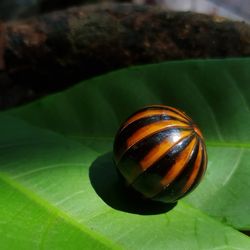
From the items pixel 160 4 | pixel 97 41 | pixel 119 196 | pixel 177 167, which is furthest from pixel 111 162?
pixel 160 4

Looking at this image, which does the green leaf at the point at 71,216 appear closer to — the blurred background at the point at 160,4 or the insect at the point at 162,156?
the insect at the point at 162,156

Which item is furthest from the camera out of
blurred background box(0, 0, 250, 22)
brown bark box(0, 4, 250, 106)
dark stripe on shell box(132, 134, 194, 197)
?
blurred background box(0, 0, 250, 22)

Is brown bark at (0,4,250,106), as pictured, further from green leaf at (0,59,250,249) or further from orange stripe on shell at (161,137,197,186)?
orange stripe on shell at (161,137,197,186)

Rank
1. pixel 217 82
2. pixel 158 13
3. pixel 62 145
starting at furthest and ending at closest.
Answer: pixel 158 13, pixel 217 82, pixel 62 145

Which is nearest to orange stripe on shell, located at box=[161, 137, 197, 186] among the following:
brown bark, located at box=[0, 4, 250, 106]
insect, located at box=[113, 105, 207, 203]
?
insect, located at box=[113, 105, 207, 203]

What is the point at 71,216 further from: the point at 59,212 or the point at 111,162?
the point at 111,162

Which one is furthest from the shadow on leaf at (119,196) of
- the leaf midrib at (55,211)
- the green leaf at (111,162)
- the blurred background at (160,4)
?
the blurred background at (160,4)

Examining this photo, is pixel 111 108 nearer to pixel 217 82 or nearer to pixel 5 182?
pixel 217 82

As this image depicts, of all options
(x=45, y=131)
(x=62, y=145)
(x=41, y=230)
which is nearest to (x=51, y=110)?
(x=45, y=131)
